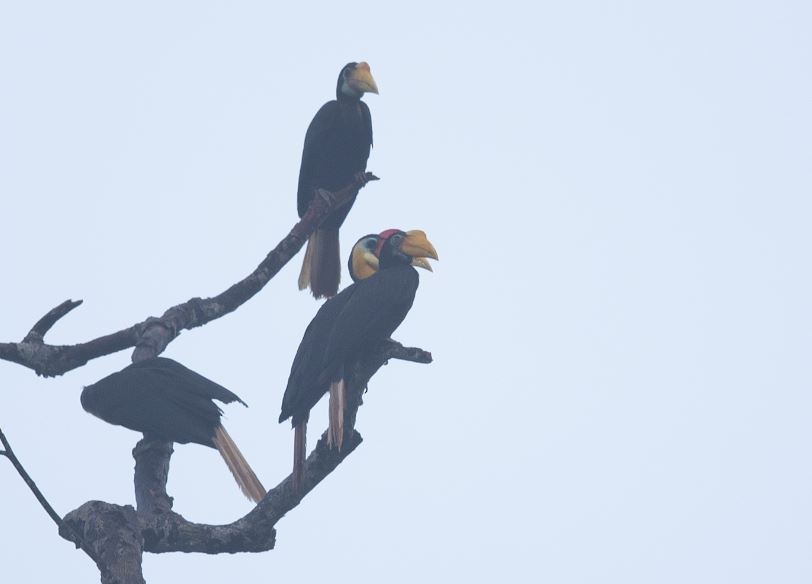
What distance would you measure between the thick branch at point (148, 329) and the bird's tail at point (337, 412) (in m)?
0.80

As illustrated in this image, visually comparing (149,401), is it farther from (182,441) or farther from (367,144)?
(367,144)

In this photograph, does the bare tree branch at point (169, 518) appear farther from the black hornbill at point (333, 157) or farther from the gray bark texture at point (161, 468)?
the black hornbill at point (333, 157)

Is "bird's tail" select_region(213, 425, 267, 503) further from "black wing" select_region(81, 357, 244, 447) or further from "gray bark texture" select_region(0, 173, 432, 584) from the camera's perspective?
"gray bark texture" select_region(0, 173, 432, 584)

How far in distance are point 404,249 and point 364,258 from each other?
1.49ft

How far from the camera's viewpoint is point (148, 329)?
522cm

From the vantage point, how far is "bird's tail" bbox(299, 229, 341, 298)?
9016 mm

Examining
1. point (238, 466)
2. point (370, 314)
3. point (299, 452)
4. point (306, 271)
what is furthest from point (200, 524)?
point (306, 271)

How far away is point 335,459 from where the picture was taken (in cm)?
430

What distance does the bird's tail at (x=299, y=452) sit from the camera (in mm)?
4176

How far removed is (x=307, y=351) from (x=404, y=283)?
2.94 feet

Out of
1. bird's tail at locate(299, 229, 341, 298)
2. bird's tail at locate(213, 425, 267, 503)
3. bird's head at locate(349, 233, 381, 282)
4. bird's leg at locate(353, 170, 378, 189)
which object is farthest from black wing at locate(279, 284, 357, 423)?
bird's tail at locate(299, 229, 341, 298)

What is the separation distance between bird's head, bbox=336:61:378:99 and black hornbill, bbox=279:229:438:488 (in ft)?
7.74

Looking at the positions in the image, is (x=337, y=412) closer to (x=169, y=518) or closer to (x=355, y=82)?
(x=169, y=518)

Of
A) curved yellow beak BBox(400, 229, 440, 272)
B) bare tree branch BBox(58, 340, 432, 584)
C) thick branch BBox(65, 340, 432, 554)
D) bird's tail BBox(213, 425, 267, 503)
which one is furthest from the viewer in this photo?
curved yellow beak BBox(400, 229, 440, 272)
